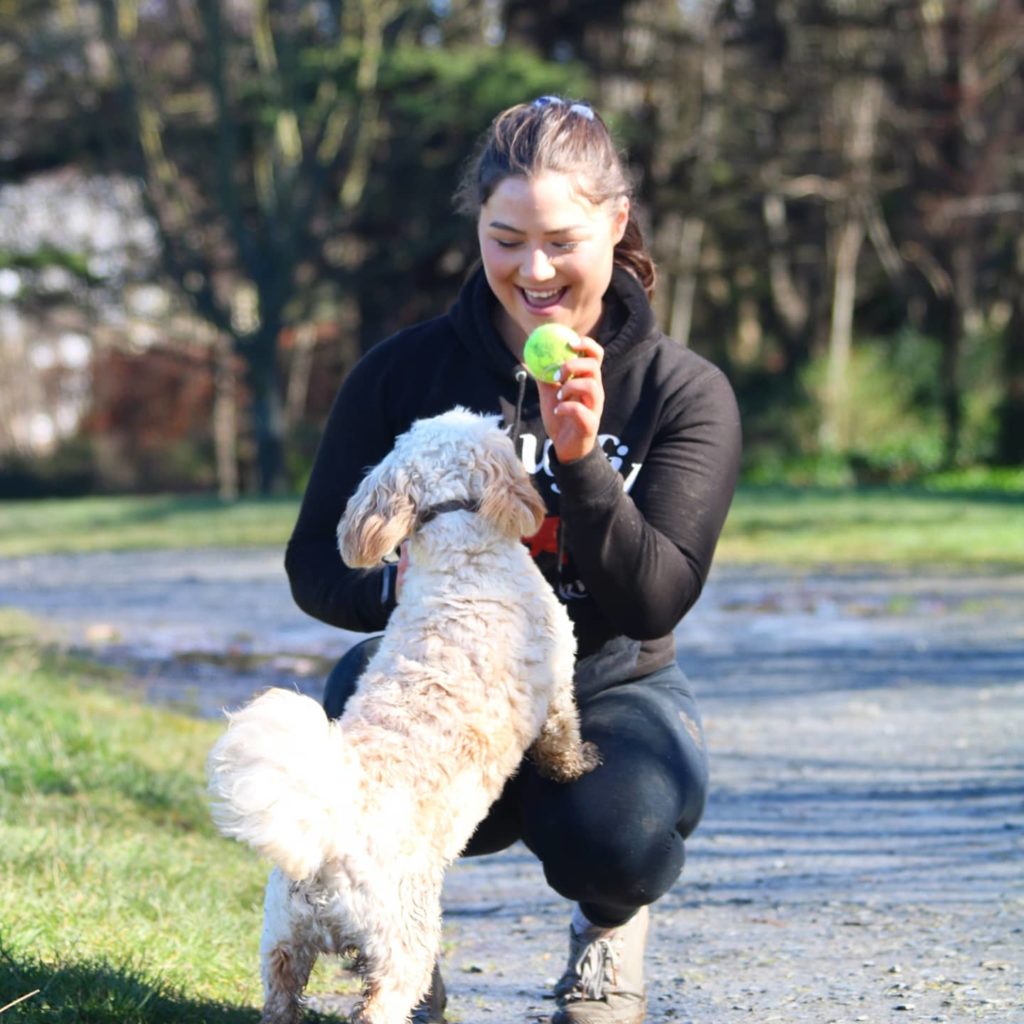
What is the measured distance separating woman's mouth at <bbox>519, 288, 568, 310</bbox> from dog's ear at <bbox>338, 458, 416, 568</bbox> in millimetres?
625

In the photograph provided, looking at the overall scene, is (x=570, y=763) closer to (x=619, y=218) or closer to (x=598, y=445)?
(x=598, y=445)

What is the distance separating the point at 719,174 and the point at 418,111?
18.1ft

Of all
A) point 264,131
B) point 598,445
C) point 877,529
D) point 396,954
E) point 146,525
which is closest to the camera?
point 396,954

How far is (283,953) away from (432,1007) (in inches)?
29.0

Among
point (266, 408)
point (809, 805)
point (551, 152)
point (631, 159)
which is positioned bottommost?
point (266, 408)

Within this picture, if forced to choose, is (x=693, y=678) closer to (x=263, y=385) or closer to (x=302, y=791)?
(x=302, y=791)

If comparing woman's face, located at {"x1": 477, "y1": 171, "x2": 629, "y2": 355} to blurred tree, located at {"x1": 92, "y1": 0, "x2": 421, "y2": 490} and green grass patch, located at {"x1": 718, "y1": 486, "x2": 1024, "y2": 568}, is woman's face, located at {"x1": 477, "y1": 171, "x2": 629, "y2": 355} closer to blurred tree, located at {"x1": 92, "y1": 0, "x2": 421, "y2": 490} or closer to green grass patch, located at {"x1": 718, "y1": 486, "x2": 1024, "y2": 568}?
green grass patch, located at {"x1": 718, "y1": 486, "x2": 1024, "y2": 568}

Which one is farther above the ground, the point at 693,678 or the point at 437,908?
the point at 437,908

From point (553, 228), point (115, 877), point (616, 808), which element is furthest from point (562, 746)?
point (115, 877)

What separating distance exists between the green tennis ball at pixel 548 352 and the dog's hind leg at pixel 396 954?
102cm

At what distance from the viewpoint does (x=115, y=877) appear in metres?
4.48

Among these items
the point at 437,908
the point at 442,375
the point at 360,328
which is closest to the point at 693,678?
the point at 442,375

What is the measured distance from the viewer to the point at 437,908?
2994 mm

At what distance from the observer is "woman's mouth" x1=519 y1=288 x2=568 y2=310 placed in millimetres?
3693
